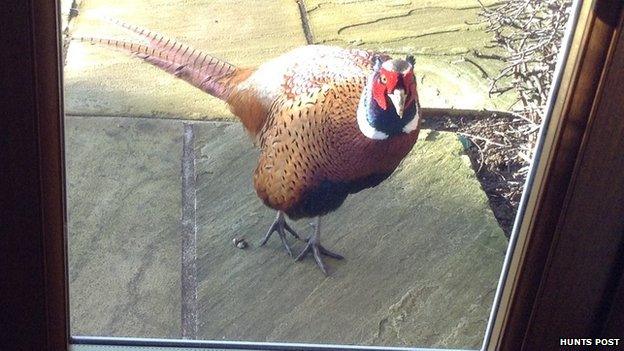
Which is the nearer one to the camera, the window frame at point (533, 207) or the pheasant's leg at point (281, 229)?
the window frame at point (533, 207)

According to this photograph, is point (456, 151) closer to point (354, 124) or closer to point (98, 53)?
point (354, 124)

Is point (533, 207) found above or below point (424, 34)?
below

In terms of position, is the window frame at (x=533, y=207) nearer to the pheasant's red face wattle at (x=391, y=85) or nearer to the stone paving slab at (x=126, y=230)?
the stone paving slab at (x=126, y=230)

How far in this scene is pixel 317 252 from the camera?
128cm

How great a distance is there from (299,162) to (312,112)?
81 mm

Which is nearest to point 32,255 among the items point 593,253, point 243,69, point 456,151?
point 243,69

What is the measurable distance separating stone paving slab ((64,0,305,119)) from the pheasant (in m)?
0.02

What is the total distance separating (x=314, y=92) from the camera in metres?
1.18

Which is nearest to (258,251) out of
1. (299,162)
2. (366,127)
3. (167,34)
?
(299,162)

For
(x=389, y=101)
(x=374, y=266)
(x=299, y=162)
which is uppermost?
(x=389, y=101)

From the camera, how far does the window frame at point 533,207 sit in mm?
974

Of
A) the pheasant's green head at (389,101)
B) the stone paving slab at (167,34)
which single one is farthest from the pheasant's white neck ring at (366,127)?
the stone paving slab at (167,34)

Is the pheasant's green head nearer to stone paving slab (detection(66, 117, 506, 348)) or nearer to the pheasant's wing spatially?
stone paving slab (detection(66, 117, 506, 348))

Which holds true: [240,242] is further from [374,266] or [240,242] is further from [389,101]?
[389,101]
